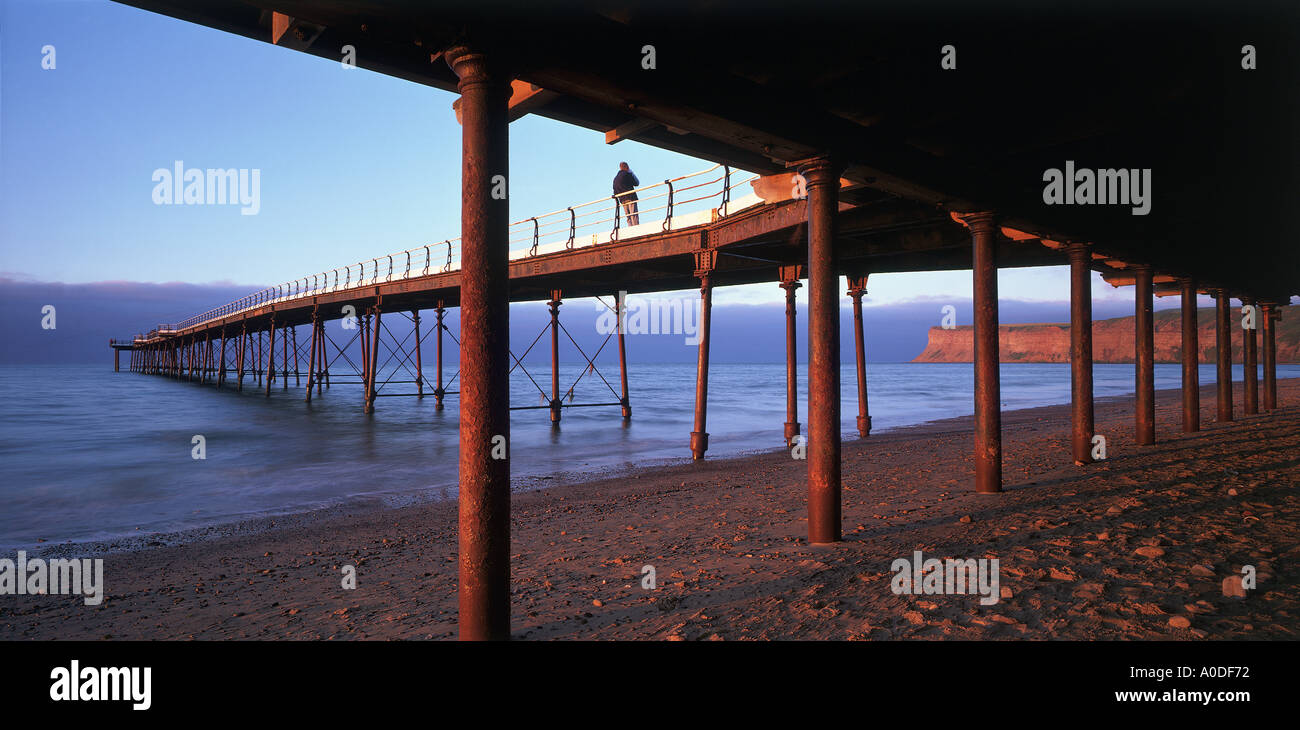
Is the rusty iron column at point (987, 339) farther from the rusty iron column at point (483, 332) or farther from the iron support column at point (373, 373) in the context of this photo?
the iron support column at point (373, 373)

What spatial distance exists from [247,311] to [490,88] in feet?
164

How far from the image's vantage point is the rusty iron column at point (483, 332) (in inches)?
130

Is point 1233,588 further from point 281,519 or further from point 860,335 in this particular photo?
point 860,335

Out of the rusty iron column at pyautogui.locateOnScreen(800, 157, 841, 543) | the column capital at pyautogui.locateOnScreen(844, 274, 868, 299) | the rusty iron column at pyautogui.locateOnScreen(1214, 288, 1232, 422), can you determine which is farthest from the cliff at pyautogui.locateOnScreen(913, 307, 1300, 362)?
the rusty iron column at pyautogui.locateOnScreen(800, 157, 841, 543)

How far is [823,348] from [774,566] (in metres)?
1.90

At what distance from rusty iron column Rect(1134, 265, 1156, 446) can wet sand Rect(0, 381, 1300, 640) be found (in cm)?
253

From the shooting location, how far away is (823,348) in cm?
559

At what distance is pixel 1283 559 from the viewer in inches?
191

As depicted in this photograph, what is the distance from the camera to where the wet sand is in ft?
13.1

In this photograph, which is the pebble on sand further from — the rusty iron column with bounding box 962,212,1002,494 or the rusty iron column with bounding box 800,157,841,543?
the rusty iron column with bounding box 962,212,1002,494

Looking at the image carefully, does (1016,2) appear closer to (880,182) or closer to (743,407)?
(880,182)
